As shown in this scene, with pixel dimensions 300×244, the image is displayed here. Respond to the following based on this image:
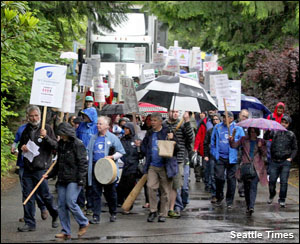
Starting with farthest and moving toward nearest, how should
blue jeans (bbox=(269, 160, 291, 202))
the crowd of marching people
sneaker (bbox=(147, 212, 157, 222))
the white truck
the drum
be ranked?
the white truck, blue jeans (bbox=(269, 160, 291, 202)), sneaker (bbox=(147, 212, 157, 222)), the drum, the crowd of marching people

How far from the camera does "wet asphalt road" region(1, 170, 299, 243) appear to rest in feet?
34.0

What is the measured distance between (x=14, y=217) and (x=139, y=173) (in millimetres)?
2533

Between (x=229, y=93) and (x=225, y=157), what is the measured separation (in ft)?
4.19

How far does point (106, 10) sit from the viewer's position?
51.8 ft

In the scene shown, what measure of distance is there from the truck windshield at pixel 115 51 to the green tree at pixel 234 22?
8239 mm

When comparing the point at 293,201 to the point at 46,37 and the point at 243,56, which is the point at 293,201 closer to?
the point at 46,37

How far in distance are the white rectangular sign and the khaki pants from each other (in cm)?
202

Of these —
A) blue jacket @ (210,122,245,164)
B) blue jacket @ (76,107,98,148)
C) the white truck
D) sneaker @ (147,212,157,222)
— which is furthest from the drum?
the white truck

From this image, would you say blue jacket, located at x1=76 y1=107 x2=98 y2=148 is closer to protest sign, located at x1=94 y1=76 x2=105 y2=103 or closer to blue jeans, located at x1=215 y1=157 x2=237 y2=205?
blue jeans, located at x1=215 y1=157 x2=237 y2=205

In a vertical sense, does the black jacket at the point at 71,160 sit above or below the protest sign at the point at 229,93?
below

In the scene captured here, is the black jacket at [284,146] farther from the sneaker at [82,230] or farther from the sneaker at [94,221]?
the sneaker at [82,230]

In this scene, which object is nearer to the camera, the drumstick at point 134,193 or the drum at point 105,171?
the drum at point 105,171

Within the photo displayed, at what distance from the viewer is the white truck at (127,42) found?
33.2 m

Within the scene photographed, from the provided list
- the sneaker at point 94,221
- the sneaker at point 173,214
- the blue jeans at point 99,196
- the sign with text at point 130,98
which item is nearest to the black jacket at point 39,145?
the blue jeans at point 99,196
